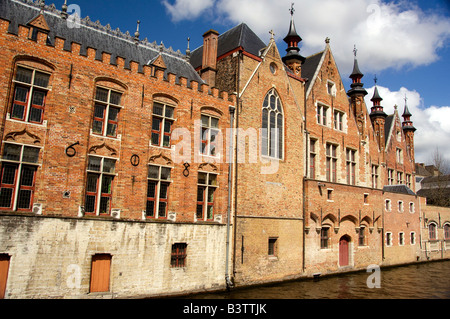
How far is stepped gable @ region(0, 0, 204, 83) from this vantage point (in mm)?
14828

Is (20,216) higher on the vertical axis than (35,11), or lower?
lower

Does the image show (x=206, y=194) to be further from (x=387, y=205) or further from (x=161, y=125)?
(x=387, y=205)

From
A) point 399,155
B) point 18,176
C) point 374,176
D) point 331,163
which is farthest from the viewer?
point 399,155

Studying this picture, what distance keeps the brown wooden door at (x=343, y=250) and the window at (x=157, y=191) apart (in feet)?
44.0

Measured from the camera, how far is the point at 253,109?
19078mm

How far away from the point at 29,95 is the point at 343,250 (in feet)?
66.9

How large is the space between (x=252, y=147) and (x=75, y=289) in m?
10.6

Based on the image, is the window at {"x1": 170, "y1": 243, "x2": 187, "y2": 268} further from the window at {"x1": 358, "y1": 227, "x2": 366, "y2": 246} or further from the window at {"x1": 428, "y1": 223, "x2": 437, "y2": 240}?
the window at {"x1": 428, "y1": 223, "x2": 437, "y2": 240}

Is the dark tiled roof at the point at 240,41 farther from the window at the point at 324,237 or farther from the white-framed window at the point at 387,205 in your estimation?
the white-framed window at the point at 387,205

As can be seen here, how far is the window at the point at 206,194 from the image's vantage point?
54.8ft

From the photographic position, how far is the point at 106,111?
14.3 m

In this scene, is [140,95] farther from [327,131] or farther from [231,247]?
[327,131]

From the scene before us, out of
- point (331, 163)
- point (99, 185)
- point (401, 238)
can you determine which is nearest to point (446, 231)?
point (401, 238)
